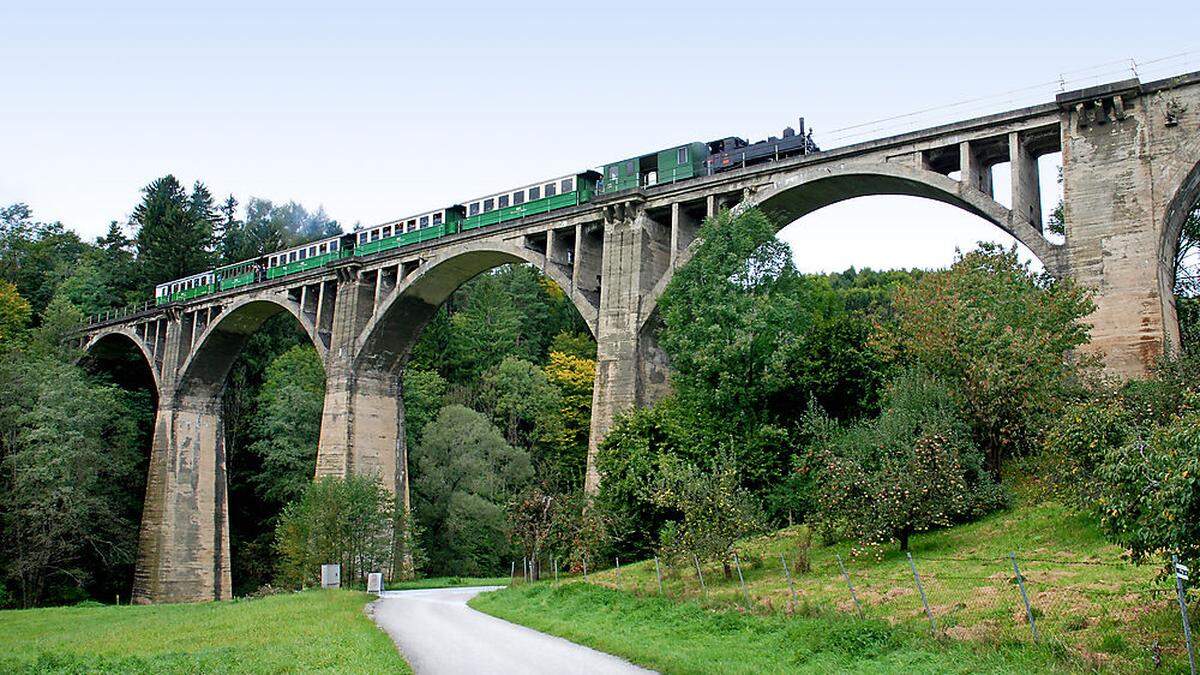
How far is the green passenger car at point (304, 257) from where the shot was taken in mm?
52344

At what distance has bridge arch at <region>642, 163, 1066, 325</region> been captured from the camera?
27.8m

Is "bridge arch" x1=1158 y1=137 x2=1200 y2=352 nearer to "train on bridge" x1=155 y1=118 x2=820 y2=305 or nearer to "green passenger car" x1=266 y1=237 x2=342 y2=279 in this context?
"train on bridge" x1=155 y1=118 x2=820 y2=305

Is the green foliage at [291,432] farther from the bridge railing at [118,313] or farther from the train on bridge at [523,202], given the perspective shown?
the bridge railing at [118,313]

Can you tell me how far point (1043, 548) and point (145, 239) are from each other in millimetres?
73111

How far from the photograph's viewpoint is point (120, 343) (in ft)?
230

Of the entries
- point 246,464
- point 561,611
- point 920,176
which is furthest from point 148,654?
point 246,464

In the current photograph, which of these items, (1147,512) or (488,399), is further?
(488,399)

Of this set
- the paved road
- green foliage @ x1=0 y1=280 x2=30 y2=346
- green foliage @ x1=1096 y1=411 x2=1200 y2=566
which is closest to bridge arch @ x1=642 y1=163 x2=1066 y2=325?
green foliage @ x1=1096 y1=411 x2=1200 y2=566

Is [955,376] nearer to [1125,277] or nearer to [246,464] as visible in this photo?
[1125,277]

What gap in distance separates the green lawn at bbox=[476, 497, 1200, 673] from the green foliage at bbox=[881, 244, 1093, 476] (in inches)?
85.4

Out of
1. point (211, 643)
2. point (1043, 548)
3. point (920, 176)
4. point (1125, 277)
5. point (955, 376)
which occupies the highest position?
point (920, 176)

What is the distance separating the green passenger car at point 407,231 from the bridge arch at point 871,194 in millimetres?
13478

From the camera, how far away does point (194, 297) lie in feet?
→ 196

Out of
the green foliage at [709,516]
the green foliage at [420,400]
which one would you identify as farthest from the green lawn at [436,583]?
the green foliage at [709,516]
